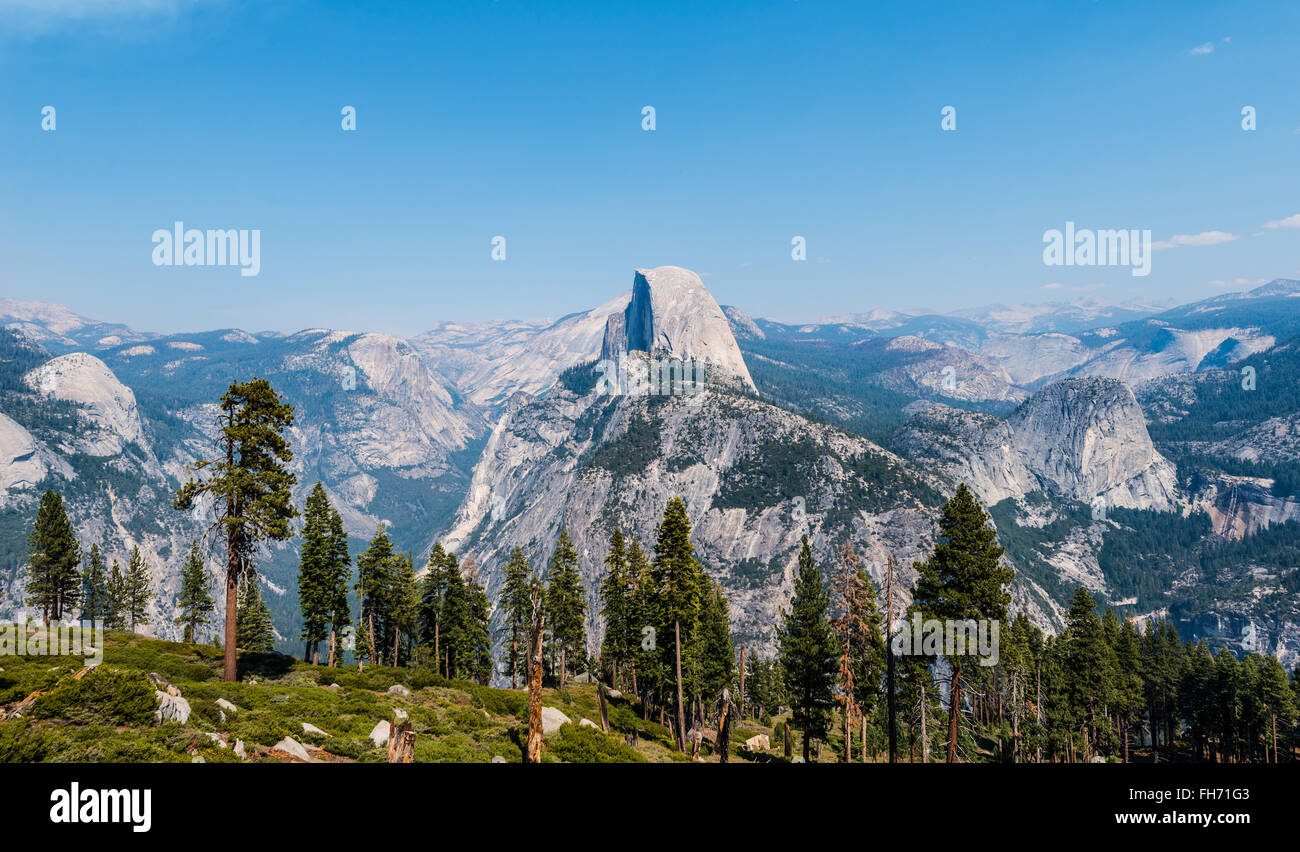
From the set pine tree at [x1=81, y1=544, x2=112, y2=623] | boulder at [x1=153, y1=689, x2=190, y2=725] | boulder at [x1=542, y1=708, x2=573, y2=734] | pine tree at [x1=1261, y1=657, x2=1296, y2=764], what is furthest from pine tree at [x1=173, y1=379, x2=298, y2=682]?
pine tree at [x1=1261, y1=657, x2=1296, y2=764]

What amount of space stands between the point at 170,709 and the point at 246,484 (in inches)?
527

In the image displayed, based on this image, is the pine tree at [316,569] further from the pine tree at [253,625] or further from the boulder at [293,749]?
the boulder at [293,749]

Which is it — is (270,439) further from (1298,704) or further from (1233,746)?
(1233,746)

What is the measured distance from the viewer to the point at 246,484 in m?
28.3

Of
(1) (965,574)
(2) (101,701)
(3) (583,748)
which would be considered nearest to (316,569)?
(3) (583,748)

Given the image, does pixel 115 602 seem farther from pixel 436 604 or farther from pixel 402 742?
pixel 402 742

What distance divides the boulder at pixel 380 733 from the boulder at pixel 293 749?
11.4ft

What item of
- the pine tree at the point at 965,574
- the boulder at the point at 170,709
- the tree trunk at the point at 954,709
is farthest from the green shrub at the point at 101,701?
the tree trunk at the point at 954,709

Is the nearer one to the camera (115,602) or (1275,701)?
(1275,701)

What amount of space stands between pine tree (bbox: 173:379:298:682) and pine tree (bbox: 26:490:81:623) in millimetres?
50834

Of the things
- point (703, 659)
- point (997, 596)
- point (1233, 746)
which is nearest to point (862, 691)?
point (703, 659)

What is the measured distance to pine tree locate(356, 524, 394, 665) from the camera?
59.5m
